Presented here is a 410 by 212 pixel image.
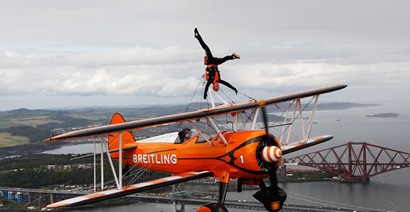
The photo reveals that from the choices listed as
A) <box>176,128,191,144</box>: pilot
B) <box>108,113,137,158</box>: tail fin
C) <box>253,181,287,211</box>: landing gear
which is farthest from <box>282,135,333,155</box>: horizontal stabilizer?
<box>108,113,137,158</box>: tail fin

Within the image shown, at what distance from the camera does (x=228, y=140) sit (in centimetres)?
1752

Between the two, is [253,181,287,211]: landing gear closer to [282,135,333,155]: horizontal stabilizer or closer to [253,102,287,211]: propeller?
[253,102,287,211]: propeller

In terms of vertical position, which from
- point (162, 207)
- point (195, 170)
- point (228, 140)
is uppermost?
point (228, 140)

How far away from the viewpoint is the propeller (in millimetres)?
16516

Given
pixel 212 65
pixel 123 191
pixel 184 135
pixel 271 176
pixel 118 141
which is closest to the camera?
pixel 123 191

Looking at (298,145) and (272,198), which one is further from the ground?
(298,145)

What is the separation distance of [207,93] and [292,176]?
103075mm

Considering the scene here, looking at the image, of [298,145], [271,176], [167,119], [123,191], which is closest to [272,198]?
[271,176]

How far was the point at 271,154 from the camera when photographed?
1644 centimetres

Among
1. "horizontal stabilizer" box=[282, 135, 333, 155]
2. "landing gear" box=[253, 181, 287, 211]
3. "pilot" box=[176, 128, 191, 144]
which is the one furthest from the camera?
"horizontal stabilizer" box=[282, 135, 333, 155]

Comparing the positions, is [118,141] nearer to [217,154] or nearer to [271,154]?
[217,154]

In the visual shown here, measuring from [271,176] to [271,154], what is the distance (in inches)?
41.2

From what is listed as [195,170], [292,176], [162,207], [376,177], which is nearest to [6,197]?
[162,207]

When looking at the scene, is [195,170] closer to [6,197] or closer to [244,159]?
[244,159]
